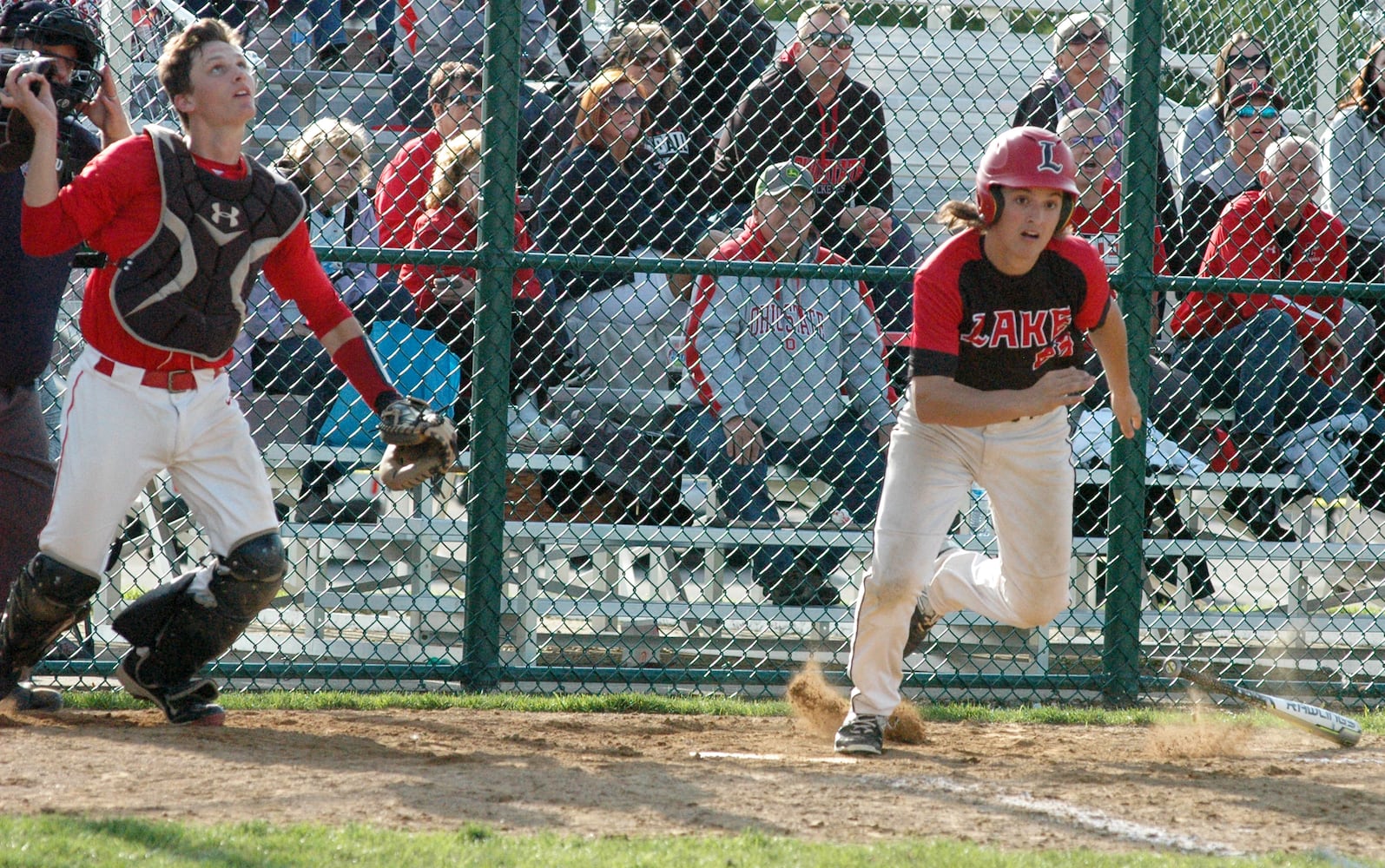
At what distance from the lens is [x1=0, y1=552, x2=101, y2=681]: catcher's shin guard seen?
12.9 ft

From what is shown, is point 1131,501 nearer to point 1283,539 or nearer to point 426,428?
point 1283,539

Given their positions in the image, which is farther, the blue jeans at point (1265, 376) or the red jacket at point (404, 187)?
the blue jeans at point (1265, 376)

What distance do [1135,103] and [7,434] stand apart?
13.5 feet

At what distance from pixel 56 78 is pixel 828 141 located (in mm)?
3345

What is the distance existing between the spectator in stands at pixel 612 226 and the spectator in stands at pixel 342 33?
1072 mm

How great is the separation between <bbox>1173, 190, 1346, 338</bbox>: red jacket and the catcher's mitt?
3.56m

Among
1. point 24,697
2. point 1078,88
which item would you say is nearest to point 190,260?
point 24,697

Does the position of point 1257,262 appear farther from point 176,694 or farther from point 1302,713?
point 176,694

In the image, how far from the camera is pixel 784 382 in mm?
5875

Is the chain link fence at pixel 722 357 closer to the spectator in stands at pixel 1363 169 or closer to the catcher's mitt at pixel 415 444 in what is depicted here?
the spectator in stands at pixel 1363 169

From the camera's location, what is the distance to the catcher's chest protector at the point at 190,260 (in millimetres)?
3895

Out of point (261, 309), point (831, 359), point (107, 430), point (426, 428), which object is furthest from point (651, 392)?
point (107, 430)

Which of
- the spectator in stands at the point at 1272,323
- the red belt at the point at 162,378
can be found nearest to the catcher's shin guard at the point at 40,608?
the red belt at the point at 162,378

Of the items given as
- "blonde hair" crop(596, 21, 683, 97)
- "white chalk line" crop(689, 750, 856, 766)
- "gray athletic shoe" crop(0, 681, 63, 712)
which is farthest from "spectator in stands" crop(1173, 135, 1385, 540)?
"gray athletic shoe" crop(0, 681, 63, 712)
